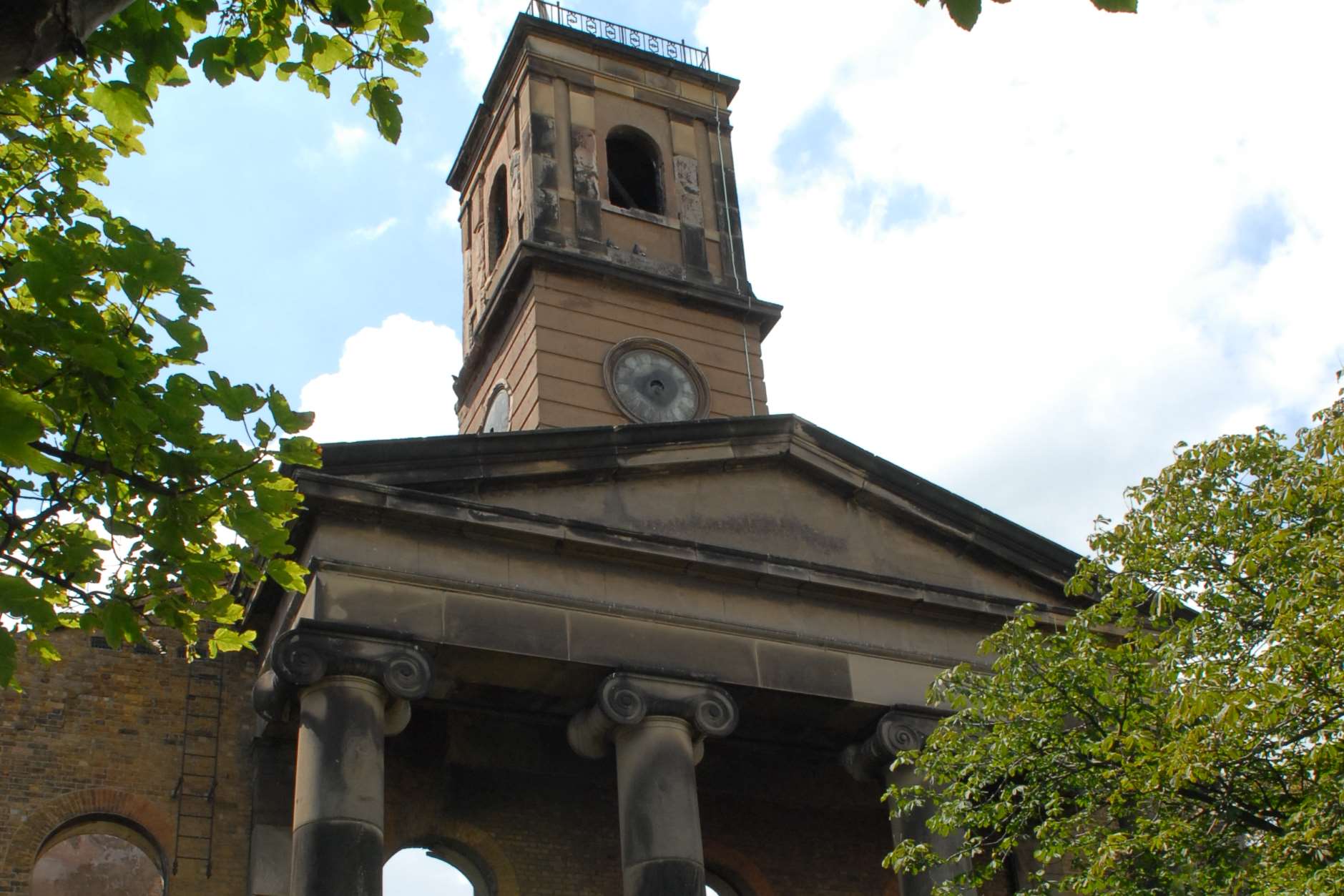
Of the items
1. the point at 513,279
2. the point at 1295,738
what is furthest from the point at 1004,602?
the point at 513,279

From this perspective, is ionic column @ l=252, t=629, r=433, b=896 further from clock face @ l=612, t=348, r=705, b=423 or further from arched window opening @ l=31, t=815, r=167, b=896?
arched window opening @ l=31, t=815, r=167, b=896

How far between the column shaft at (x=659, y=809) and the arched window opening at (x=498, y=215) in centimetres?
1278

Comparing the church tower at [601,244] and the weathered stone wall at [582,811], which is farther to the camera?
the church tower at [601,244]

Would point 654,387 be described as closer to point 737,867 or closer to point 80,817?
point 737,867

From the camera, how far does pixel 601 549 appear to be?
15797 mm

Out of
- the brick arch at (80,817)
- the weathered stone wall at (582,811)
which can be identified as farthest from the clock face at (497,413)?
the brick arch at (80,817)

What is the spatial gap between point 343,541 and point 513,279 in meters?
9.16

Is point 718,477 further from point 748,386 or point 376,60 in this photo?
point 376,60

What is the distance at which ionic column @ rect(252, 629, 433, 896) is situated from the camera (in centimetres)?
1301

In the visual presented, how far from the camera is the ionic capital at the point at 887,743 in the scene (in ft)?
53.7

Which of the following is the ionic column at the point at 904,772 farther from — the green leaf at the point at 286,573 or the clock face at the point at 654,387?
the green leaf at the point at 286,573

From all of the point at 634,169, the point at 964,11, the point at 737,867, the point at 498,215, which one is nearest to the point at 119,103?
the point at 964,11

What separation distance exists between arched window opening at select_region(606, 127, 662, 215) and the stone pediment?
889 centimetres

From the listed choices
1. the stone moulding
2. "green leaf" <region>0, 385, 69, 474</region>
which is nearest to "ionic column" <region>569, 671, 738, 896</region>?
the stone moulding
